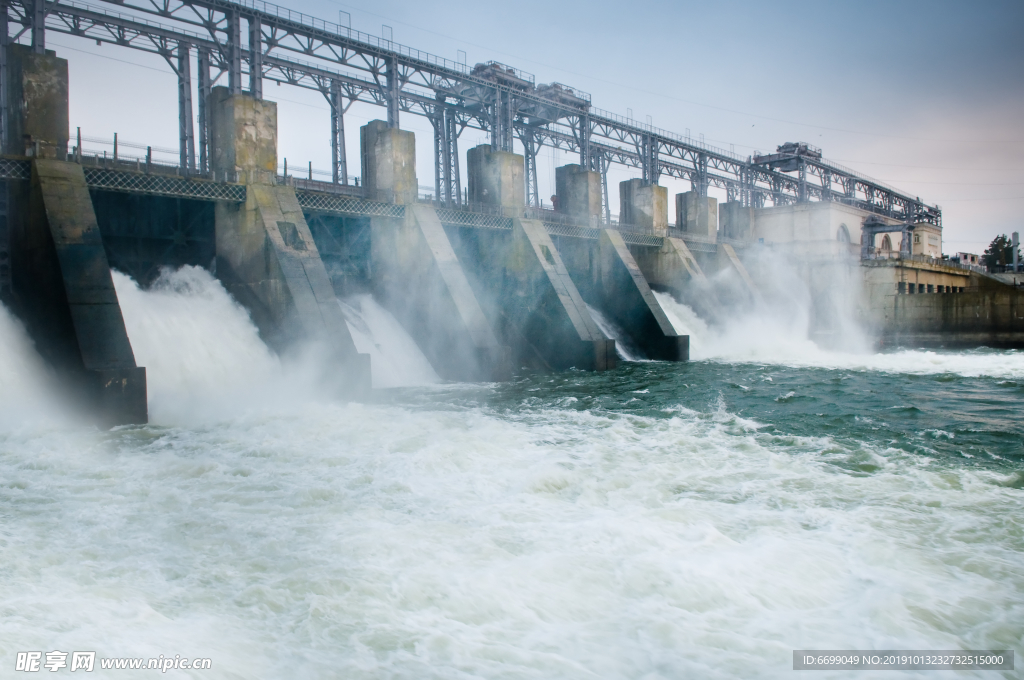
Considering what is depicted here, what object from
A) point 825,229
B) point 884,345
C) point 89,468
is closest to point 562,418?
point 89,468

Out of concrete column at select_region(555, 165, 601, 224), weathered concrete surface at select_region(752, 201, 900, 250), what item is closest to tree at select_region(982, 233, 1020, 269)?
weathered concrete surface at select_region(752, 201, 900, 250)

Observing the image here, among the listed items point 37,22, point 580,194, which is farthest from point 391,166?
point 37,22

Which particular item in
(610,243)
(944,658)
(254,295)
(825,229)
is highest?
(825,229)

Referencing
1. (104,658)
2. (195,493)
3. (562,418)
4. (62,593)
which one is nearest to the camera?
(104,658)

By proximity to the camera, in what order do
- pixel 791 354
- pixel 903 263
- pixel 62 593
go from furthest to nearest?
pixel 903 263 < pixel 791 354 < pixel 62 593

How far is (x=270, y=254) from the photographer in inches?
571

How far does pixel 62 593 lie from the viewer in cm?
436

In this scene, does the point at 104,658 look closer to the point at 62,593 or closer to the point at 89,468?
the point at 62,593

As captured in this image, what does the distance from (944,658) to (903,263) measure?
4372 cm

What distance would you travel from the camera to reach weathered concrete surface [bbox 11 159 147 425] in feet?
33.7

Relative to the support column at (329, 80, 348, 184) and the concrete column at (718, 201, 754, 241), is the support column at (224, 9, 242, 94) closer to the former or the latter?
the support column at (329, 80, 348, 184)

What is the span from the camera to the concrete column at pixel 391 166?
60.8 feet

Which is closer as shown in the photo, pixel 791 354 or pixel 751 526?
pixel 751 526

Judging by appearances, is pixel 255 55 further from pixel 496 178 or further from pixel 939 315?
pixel 939 315
